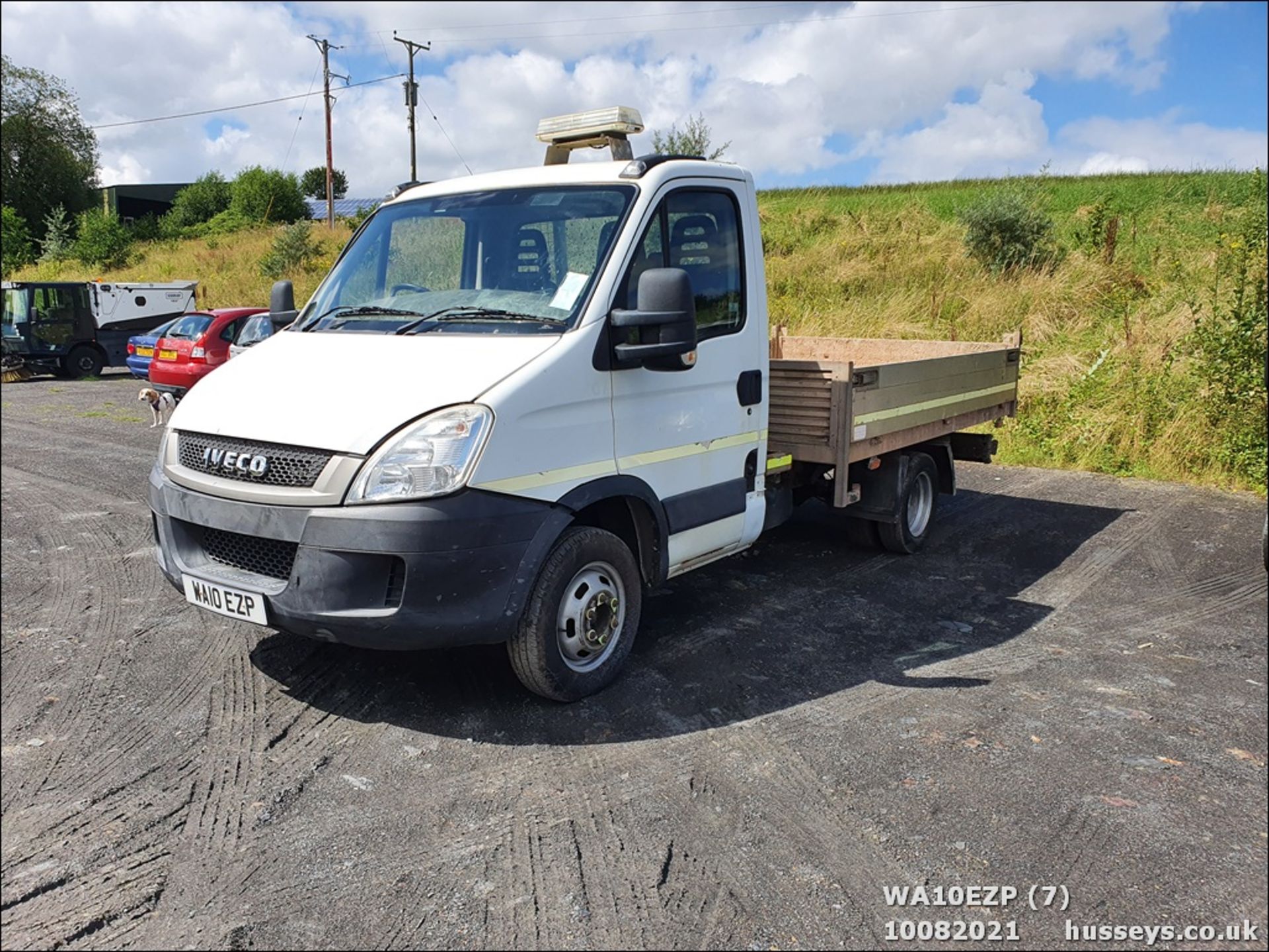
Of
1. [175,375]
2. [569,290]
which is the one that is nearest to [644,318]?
[569,290]

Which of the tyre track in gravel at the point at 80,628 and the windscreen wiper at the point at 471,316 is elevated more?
the windscreen wiper at the point at 471,316

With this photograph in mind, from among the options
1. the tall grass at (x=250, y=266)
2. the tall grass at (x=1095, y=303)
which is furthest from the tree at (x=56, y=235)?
the tall grass at (x=250, y=266)

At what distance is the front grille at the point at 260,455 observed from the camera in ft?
12.2

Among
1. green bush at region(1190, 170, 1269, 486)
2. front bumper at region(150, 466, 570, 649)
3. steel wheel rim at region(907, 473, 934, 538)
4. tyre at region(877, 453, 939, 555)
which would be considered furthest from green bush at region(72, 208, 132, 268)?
green bush at region(1190, 170, 1269, 486)

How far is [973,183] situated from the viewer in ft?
98.2

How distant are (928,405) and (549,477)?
3674mm

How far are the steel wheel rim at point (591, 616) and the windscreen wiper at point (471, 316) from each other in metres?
1.11

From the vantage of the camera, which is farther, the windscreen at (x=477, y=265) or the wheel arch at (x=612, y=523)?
the windscreen at (x=477, y=265)

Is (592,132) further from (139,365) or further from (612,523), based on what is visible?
(139,365)

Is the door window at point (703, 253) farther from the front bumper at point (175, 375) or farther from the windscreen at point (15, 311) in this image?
the windscreen at point (15, 311)

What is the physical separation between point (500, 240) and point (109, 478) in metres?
6.53

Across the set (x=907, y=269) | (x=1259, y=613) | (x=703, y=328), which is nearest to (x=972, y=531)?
(x=1259, y=613)

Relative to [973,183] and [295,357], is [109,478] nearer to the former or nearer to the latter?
[295,357]

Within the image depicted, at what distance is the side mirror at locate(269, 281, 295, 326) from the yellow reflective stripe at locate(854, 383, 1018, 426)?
3.35 meters
